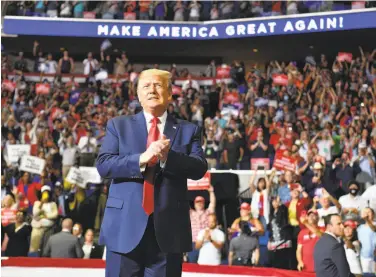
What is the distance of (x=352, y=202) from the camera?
12828 millimetres

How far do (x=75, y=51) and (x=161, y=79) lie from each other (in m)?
25.0

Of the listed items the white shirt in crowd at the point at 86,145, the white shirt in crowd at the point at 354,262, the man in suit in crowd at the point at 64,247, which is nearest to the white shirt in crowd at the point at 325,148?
the white shirt in crowd at the point at 86,145

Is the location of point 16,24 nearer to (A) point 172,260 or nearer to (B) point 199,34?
(B) point 199,34

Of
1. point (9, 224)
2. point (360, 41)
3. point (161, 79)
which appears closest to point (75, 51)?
point (360, 41)

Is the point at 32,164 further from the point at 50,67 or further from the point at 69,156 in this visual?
the point at 50,67

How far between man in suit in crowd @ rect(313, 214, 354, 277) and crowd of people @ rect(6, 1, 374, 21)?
15.2m

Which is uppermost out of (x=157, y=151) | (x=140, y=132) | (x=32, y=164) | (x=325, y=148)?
(x=325, y=148)

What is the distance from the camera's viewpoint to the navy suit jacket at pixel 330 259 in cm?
795

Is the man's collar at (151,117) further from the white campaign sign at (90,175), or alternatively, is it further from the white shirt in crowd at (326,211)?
the white campaign sign at (90,175)

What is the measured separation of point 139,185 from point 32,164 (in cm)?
1210

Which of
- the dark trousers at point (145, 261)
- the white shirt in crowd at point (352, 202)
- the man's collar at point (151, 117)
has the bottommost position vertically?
the dark trousers at point (145, 261)

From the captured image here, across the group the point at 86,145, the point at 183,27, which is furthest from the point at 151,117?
the point at 183,27

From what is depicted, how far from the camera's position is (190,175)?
3754 millimetres

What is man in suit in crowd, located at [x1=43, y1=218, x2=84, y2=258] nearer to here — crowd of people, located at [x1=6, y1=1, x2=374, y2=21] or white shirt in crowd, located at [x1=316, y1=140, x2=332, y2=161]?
white shirt in crowd, located at [x1=316, y1=140, x2=332, y2=161]
